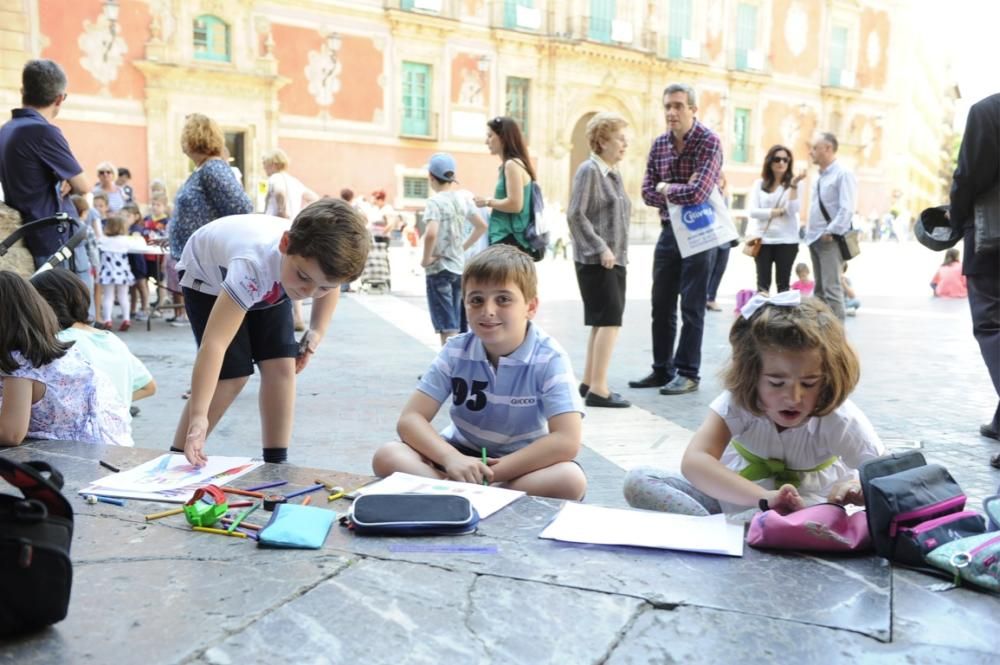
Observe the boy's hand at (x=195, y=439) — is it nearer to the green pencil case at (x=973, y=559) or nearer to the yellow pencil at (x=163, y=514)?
the yellow pencil at (x=163, y=514)

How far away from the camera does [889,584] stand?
1881 millimetres

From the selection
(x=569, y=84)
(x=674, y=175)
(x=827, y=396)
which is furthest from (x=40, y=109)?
(x=569, y=84)

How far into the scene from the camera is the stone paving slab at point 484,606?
1.59 meters

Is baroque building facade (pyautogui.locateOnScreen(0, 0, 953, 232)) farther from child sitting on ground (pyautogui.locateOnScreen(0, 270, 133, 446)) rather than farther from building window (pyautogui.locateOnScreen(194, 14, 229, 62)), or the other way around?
child sitting on ground (pyautogui.locateOnScreen(0, 270, 133, 446))

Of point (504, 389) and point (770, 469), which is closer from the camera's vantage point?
point (770, 469)

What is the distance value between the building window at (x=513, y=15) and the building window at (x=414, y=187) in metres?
4.94

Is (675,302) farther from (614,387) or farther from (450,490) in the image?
(450,490)

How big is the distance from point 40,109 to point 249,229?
2.38 metres

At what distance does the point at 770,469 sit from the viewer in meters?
2.43

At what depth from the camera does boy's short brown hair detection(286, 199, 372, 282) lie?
251 centimetres

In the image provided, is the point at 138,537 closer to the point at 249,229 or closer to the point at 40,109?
the point at 249,229

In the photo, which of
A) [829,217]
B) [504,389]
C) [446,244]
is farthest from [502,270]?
[829,217]

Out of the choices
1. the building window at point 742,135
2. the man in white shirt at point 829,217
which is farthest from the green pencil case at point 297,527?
the building window at point 742,135

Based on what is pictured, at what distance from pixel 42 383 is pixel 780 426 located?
93.5 inches
